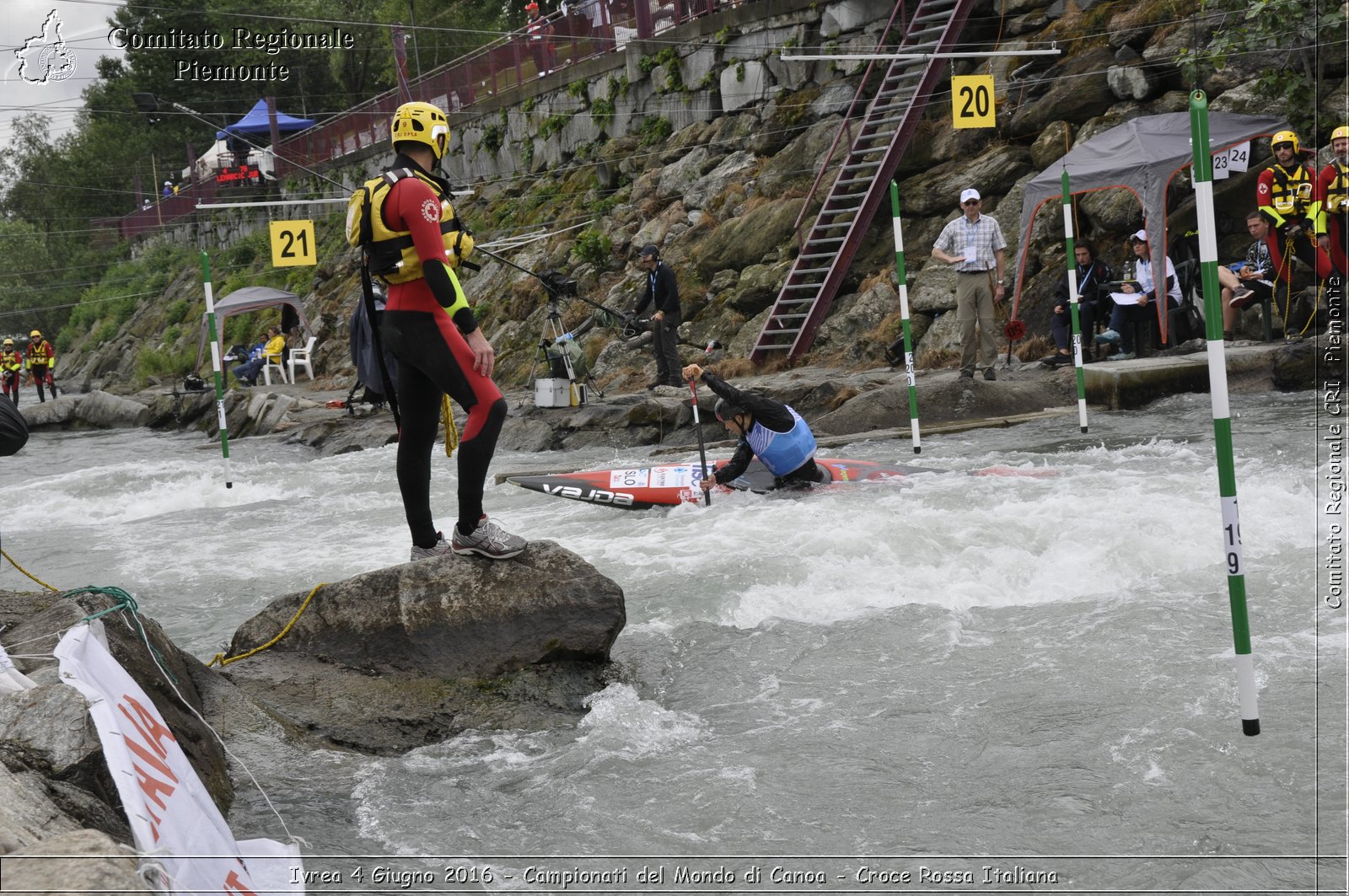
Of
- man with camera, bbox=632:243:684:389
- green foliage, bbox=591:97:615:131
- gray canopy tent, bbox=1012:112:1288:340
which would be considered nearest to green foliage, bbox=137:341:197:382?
green foliage, bbox=591:97:615:131

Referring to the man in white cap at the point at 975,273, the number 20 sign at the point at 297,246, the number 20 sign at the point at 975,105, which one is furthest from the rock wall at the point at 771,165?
the number 20 sign at the point at 297,246

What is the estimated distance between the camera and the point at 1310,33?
13172mm

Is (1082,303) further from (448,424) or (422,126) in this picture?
(422,126)

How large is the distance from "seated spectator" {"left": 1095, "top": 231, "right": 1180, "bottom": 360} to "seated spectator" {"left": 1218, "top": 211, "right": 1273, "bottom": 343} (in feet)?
1.83

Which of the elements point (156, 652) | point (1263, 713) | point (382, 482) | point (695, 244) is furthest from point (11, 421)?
point (695, 244)

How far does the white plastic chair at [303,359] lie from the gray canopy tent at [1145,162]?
18.1 m

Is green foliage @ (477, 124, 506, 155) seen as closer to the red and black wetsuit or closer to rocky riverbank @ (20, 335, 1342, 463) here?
rocky riverbank @ (20, 335, 1342, 463)

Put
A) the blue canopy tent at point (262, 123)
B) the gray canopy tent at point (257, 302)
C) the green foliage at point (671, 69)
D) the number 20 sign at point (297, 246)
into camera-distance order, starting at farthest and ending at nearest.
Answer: the blue canopy tent at point (262, 123)
the gray canopy tent at point (257, 302)
the green foliage at point (671, 69)
the number 20 sign at point (297, 246)

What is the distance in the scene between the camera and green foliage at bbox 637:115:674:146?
22078mm

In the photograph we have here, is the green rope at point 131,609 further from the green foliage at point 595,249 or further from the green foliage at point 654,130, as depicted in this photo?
the green foliage at point 654,130

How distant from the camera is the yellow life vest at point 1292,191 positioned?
11.7 meters

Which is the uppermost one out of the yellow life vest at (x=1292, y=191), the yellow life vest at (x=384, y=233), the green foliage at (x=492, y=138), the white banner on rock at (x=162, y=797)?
the green foliage at (x=492, y=138)

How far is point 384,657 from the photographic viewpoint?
4934mm

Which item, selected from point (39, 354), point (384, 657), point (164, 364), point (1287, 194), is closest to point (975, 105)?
point (1287, 194)
